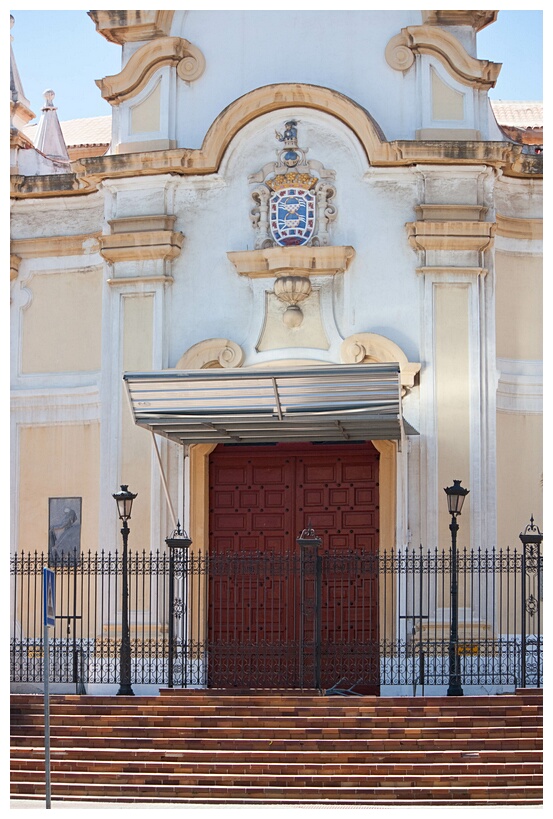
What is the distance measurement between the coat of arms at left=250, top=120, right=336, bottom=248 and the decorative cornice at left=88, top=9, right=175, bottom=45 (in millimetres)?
2625

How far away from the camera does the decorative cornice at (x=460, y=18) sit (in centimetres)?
2364

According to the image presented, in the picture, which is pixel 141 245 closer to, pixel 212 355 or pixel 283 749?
pixel 212 355

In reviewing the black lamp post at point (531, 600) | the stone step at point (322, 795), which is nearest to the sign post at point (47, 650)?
the stone step at point (322, 795)

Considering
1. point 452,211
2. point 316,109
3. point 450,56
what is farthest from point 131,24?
point 452,211

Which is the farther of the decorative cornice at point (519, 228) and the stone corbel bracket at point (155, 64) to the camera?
the stone corbel bracket at point (155, 64)

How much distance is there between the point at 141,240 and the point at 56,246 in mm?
1934

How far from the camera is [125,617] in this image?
2148 centimetres

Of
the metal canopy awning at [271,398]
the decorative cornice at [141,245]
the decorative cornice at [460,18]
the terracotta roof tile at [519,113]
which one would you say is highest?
the terracotta roof tile at [519,113]

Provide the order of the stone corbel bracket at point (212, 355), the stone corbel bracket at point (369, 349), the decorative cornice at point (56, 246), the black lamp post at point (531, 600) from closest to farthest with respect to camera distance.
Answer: the black lamp post at point (531, 600) → the stone corbel bracket at point (369, 349) → the stone corbel bracket at point (212, 355) → the decorative cornice at point (56, 246)

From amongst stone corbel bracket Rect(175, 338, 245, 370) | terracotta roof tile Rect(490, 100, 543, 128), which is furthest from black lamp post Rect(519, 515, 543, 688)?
terracotta roof tile Rect(490, 100, 543, 128)

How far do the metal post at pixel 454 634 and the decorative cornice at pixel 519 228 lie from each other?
4928 mm

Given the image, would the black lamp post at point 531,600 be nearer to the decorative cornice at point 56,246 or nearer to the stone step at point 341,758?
the stone step at point 341,758

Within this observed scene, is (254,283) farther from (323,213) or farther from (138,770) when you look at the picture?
(138,770)

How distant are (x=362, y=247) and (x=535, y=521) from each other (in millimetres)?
4777
